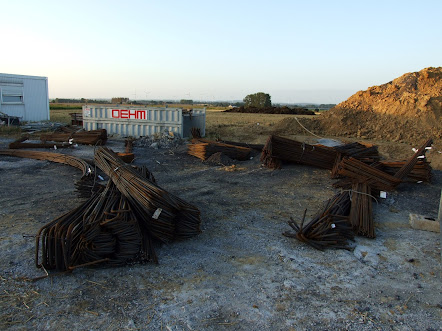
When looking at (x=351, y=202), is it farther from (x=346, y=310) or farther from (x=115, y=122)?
(x=115, y=122)

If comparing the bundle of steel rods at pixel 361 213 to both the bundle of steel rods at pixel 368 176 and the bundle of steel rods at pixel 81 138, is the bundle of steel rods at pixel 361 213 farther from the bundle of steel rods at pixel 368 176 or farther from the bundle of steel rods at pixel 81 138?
the bundle of steel rods at pixel 81 138

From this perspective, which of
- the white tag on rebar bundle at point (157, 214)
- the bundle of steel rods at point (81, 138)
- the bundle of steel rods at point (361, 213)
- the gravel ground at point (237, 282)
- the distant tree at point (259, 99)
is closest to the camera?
the gravel ground at point (237, 282)

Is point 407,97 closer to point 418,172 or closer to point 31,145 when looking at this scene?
point 418,172

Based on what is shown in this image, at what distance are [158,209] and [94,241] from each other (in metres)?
1.03

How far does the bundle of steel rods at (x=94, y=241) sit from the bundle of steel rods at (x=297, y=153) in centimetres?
746

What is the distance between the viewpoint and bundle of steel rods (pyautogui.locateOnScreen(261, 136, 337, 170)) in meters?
11.7

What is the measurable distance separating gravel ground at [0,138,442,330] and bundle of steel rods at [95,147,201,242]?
26 centimetres

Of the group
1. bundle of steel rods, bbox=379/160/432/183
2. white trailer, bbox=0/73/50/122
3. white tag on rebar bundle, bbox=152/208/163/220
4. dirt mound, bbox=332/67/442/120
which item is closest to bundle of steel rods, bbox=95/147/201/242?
white tag on rebar bundle, bbox=152/208/163/220

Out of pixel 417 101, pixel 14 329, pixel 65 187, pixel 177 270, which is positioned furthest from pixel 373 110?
pixel 14 329

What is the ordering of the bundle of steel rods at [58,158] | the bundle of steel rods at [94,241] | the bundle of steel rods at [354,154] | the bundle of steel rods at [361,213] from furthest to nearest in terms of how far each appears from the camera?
the bundle of steel rods at [354,154]
the bundle of steel rods at [58,158]
the bundle of steel rods at [361,213]
the bundle of steel rods at [94,241]

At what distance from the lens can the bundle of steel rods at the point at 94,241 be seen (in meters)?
4.65

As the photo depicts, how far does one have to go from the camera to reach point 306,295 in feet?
14.2

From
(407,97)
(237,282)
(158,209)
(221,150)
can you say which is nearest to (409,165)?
(221,150)

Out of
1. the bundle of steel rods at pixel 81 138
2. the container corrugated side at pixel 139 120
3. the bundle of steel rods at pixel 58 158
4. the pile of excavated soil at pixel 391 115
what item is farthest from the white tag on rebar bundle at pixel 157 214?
the pile of excavated soil at pixel 391 115
